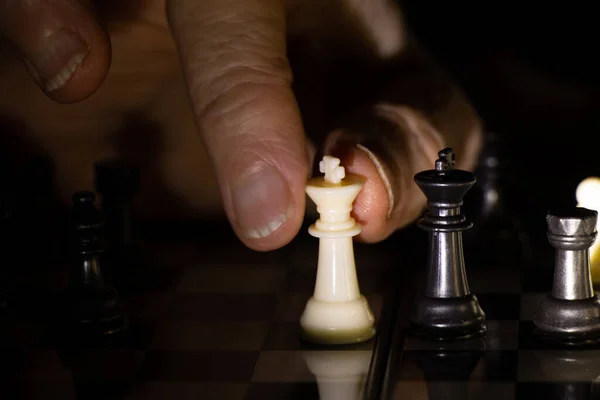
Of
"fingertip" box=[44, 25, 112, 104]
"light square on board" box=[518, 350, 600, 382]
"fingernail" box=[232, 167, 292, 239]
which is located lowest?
"light square on board" box=[518, 350, 600, 382]

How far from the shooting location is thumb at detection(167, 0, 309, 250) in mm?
1177

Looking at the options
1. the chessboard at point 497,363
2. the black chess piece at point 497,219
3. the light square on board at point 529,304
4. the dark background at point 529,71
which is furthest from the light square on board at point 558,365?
the dark background at point 529,71

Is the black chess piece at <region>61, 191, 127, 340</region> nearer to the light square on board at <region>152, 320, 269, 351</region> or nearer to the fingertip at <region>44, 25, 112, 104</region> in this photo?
the light square on board at <region>152, 320, 269, 351</region>

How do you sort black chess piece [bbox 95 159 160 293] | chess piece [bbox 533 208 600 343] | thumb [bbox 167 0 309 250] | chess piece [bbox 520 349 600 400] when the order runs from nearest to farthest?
chess piece [bbox 520 349 600 400]
chess piece [bbox 533 208 600 343]
thumb [bbox 167 0 309 250]
black chess piece [bbox 95 159 160 293]

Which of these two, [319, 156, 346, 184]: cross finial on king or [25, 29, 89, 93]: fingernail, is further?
[25, 29, 89, 93]: fingernail

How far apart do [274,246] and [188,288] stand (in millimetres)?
192

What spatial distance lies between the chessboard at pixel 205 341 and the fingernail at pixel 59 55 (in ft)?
0.95

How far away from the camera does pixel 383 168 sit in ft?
4.23

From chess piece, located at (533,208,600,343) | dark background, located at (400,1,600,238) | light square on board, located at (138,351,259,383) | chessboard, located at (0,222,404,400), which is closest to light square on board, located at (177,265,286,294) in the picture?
chessboard, located at (0,222,404,400)

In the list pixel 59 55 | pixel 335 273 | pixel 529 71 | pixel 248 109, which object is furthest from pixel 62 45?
pixel 529 71

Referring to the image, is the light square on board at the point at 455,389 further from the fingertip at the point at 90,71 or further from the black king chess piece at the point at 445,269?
the fingertip at the point at 90,71

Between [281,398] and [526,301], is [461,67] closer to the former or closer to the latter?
[526,301]

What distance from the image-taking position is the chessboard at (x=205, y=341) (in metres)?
0.97

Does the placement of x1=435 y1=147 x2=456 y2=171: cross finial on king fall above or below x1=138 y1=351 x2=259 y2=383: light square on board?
above
